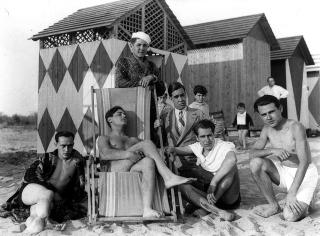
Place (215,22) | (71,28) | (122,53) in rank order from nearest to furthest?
(122,53), (71,28), (215,22)

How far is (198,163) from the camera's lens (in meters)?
4.16

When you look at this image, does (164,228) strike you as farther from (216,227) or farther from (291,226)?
(291,226)

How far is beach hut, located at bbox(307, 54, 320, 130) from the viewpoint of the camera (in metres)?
15.8

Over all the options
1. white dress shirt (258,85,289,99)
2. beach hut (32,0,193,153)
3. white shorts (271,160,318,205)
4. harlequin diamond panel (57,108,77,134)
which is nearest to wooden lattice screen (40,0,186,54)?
beach hut (32,0,193,153)

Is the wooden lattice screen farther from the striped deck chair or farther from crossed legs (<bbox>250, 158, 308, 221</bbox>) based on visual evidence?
crossed legs (<bbox>250, 158, 308, 221</bbox>)

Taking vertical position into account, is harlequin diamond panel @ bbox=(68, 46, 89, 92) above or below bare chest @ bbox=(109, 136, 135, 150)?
above

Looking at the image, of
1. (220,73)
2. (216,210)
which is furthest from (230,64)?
(216,210)

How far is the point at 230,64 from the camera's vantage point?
40.1ft

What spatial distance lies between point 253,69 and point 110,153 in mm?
9340

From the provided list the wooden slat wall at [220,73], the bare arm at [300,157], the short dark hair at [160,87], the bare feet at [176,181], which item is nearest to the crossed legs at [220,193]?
the bare feet at [176,181]

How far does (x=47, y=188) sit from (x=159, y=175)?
3.60 ft

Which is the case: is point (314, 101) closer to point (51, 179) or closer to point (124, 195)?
point (124, 195)

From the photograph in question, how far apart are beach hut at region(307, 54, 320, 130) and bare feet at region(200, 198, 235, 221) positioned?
1302 centimetres

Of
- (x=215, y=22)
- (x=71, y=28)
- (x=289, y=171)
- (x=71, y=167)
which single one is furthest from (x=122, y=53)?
(x=215, y=22)
